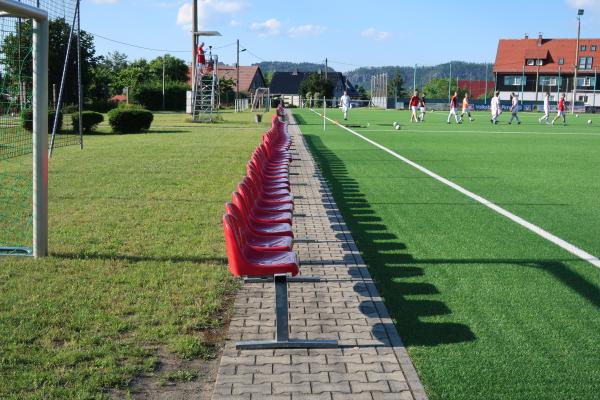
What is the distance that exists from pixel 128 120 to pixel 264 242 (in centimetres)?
2455

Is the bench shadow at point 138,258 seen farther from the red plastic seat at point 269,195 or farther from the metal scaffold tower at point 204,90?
Result: the metal scaffold tower at point 204,90

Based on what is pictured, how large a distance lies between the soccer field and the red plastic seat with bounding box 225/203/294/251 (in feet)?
3.15

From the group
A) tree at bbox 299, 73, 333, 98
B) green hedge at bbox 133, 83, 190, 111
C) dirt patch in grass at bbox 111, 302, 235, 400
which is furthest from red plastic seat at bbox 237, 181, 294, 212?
tree at bbox 299, 73, 333, 98

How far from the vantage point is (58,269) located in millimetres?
6309

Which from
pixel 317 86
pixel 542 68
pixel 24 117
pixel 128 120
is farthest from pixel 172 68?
pixel 24 117

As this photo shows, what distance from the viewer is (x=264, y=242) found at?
549 centimetres

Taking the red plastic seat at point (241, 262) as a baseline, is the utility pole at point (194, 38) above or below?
above

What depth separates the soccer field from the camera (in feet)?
13.8

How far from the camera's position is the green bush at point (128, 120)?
28.7 metres

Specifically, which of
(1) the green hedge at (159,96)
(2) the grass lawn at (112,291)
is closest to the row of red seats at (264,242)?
(2) the grass lawn at (112,291)

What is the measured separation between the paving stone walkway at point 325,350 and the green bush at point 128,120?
2290 centimetres

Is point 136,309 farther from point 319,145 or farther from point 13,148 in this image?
point 319,145

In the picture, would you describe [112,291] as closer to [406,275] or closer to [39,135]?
[39,135]

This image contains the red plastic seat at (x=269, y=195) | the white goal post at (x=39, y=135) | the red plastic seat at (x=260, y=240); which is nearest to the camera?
the red plastic seat at (x=260, y=240)
